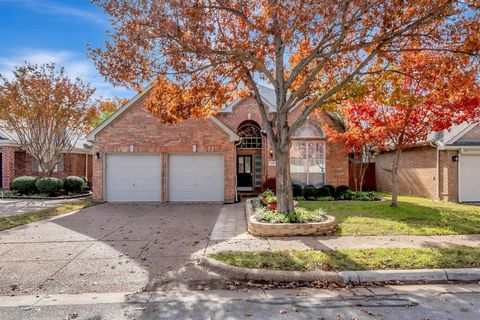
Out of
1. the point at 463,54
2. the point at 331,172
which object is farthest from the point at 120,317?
the point at 331,172

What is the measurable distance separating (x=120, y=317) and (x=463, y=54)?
9191 mm

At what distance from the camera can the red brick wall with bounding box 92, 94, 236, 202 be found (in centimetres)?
1491

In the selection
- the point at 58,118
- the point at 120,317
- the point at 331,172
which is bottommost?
the point at 120,317

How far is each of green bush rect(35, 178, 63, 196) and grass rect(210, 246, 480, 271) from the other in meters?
14.6

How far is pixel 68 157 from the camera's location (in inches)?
912

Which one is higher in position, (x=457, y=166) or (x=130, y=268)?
(x=457, y=166)

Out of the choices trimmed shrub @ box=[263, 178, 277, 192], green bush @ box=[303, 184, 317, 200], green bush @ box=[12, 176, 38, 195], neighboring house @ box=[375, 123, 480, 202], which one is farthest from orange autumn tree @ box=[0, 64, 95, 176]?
neighboring house @ box=[375, 123, 480, 202]

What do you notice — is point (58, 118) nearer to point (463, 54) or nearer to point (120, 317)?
point (120, 317)

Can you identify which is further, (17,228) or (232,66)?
(232,66)

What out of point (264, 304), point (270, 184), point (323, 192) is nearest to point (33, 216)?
point (264, 304)

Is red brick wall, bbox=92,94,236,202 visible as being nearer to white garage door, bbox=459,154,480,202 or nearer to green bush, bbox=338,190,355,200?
green bush, bbox=338,190,355,200

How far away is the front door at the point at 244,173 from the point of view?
62.7 feet

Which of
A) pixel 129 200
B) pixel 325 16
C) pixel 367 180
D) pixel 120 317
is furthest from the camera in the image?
pixel 367 180

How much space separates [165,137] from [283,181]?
7.71 meters
